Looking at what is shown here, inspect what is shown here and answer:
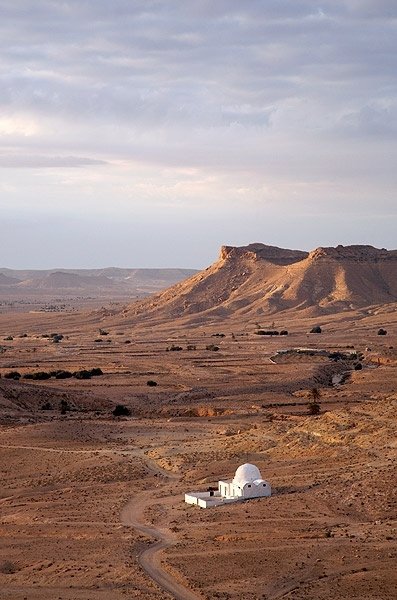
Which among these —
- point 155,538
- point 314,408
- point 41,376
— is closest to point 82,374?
point 41,376

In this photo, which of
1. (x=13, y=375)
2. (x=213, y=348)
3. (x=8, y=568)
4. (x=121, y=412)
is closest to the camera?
(x=8, y=568)

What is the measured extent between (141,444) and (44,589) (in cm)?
2060

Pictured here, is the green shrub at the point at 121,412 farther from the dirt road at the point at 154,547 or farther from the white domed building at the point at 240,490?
the white domed building at the point at 240,490

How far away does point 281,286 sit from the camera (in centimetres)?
13400

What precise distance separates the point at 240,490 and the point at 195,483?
381cm

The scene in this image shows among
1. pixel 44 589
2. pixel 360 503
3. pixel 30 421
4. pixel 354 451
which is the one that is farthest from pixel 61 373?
pixel 44 589

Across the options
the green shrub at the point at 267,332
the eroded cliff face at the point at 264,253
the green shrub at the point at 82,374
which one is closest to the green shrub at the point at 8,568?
the green shrub at the point at 82,374

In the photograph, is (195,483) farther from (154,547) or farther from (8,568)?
(8,568)

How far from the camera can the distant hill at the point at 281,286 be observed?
12900 centimetres

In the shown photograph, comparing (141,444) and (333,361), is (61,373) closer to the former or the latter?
(333,361)

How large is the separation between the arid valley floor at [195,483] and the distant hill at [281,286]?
175 ft

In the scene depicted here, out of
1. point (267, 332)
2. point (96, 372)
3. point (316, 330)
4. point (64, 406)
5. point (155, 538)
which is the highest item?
point (316, 330)

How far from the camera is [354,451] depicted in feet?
119

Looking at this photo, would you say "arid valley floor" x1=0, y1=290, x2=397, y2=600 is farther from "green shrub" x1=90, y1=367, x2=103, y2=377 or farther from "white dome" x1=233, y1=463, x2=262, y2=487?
"green shrub" x1=90, y1=367, x2=103, y2=377
